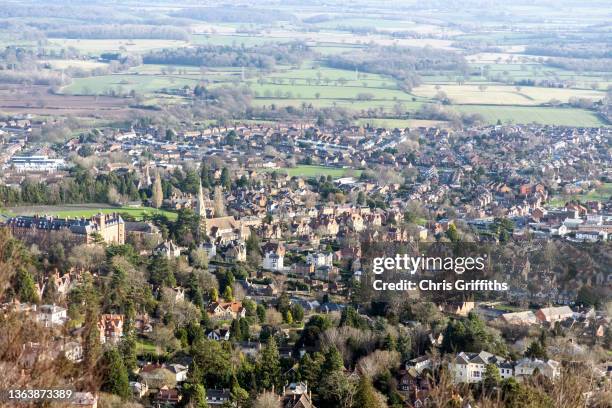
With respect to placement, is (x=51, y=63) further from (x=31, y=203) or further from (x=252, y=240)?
(x=252, y=240)

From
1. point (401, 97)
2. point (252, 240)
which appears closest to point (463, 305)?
point (252, 240)

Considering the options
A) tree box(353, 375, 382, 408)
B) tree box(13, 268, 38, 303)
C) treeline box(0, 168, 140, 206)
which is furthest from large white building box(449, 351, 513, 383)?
treeline box(0, 168, 140, 206)

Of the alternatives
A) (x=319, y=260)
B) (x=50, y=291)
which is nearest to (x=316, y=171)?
(x=319, y=260)

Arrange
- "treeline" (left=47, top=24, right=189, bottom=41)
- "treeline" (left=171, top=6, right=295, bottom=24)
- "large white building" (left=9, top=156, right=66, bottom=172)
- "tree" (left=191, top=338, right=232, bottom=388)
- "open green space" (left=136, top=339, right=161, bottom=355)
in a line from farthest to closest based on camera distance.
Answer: "treeline" (left=171, top=6, right=295, bottom=24) < "treeline" (left=47, top=24, right=189, bottom=41) < "large white building" (left=9, top=156, right=66, bottom=172) < "open green space" (left=136, top=339, right=161, bottom=355) < "tree" (left=191, top=338, right=232, bottom=388)

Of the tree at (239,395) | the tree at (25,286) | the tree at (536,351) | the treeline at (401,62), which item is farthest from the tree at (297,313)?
the treeline at (401,62)

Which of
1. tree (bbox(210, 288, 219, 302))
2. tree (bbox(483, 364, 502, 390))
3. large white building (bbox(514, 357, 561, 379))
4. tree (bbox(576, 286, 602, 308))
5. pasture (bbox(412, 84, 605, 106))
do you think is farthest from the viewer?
pasture (bbox(412, 84, 605, 106))

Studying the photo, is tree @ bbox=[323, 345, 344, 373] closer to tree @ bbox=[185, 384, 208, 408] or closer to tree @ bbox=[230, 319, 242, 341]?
tree @ bbox=[185, 384, 208, 408]

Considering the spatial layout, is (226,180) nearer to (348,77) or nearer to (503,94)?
(503,94)

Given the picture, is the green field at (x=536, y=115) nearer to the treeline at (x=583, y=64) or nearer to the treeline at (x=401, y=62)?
the treeline at (x=401, y=62)
